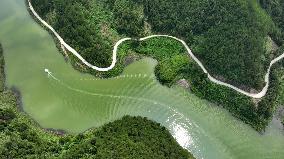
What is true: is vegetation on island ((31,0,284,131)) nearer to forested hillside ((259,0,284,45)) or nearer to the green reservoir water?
forested hillside ((259,0,284,45))

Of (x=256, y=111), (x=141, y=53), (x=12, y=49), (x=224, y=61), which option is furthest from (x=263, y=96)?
(x=12, y=49)

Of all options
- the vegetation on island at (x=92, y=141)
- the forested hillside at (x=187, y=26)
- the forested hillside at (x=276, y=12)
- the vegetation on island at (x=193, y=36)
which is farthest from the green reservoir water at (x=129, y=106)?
the forested hillside at (x=276, y=12)

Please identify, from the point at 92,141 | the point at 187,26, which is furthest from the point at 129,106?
the point at 187,26

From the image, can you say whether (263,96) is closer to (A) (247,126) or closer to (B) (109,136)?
(A) (247,126)

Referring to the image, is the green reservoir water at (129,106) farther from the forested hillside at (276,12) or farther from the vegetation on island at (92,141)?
the forested hillside at (276,12)

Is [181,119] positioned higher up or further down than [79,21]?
further down

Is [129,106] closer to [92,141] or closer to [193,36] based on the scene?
[92,141]
